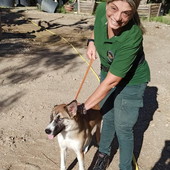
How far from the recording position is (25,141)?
4.23 m

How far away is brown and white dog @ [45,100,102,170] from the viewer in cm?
300

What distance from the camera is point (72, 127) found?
3.23 metres

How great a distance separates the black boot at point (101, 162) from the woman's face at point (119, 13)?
6.16ft

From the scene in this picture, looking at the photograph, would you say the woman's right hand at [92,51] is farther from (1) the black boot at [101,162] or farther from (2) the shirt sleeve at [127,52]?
(1) the black boot at [101,162]

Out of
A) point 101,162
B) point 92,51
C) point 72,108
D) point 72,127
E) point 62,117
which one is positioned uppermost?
point 92,51

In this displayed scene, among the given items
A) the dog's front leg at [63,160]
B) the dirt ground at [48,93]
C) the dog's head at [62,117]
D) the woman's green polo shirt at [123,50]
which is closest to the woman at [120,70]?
the woman's green polo shirt at [123,50]

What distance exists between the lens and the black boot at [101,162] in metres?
3.69

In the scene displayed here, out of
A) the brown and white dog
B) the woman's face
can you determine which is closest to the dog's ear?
the brown and white dog

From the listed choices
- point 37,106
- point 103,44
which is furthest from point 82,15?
point 103,44

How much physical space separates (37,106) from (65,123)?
2213 millimetres

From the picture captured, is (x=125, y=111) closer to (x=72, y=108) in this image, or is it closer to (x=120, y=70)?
(x=72, y=108)

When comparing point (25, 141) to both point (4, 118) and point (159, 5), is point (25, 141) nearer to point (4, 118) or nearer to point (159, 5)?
point (4, 118)

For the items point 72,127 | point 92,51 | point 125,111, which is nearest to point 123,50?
point 125,111

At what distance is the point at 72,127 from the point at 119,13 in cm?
145
